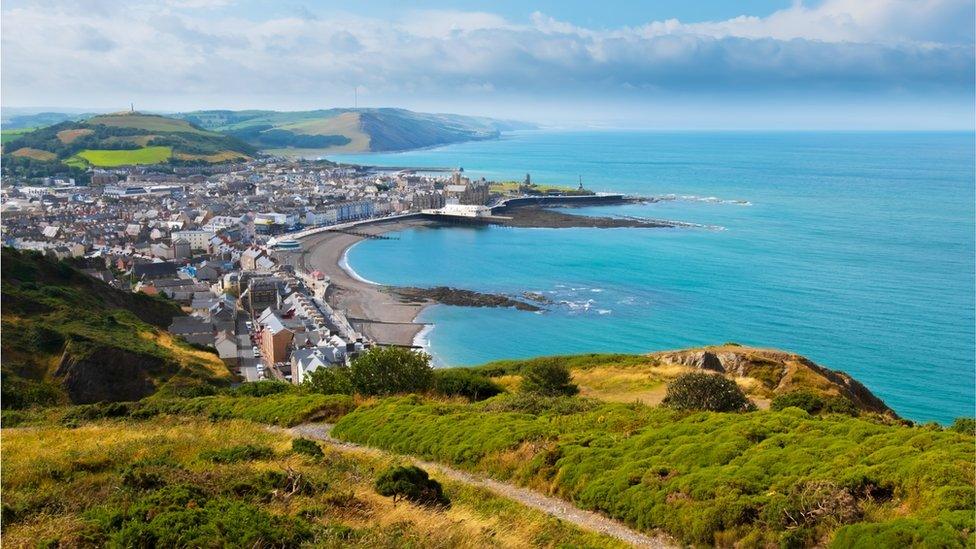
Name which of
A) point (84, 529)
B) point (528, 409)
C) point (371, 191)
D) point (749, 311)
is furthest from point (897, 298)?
point (371, 191)

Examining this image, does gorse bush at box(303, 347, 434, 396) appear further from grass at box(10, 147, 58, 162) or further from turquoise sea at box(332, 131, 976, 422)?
grass at box(10, 147, 58, 162)

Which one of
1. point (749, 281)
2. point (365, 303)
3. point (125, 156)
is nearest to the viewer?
point (365, 303)

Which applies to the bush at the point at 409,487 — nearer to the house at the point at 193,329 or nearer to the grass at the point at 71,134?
the house at the point at 193,329

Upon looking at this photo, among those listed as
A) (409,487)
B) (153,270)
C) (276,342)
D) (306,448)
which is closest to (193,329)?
(276,342)

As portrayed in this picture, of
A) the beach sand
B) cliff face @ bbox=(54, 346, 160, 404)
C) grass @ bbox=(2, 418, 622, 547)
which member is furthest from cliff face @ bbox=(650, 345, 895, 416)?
the beach sand

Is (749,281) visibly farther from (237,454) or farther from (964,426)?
(237,454)

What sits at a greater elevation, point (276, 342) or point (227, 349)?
point (276, 342)

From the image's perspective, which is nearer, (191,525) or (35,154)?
(191,525)
